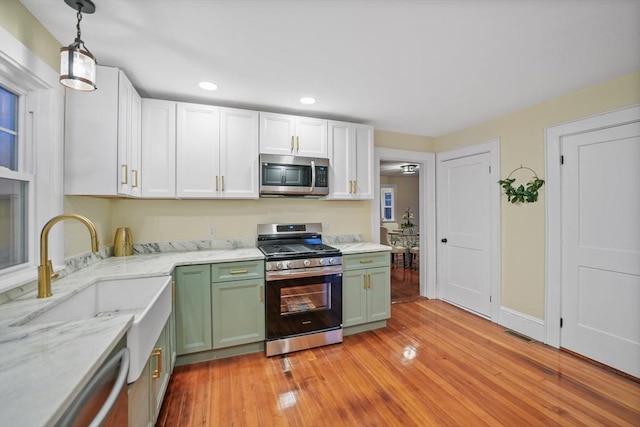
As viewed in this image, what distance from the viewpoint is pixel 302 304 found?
2576 millimetres

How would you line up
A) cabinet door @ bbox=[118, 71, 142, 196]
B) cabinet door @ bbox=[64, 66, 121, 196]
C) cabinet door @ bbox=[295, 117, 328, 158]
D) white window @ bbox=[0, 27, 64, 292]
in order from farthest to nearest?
cabinet door @ bbox=[295, 117, 328, 158] < cabinet door @ bbox=[118, 71, 142, 196] < cabinet door @ bbox=[64, 66, 121, 196] < white window @ bbox=[0, 27, 64, 292]

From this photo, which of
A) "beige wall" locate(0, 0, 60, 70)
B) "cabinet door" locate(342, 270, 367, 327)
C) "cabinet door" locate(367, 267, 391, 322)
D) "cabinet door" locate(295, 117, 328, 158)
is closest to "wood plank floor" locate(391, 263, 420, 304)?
"cabinet door" locate(367, 267, 391, 322)

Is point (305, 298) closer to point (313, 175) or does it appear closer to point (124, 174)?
point (313, 175)

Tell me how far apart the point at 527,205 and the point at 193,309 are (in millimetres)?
3330

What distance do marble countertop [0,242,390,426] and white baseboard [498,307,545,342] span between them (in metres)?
3.40

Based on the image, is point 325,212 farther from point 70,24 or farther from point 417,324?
point 70,24

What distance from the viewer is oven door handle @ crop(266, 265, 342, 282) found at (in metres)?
2.44

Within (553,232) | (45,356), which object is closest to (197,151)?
(45,356)

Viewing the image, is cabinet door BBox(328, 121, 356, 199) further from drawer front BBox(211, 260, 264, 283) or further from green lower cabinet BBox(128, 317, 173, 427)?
green lower cabinet BBox(128, 317, 173, 427)

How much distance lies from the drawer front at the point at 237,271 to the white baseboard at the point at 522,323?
2674mm

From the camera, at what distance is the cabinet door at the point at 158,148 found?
2438 millimetres

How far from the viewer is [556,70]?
2094 mm

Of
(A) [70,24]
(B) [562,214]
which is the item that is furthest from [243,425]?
(B) [562,214]

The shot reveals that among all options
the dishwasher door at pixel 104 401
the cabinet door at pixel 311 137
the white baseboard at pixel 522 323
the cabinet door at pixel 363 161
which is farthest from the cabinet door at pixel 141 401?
the white baseboard at pixel 522 323
